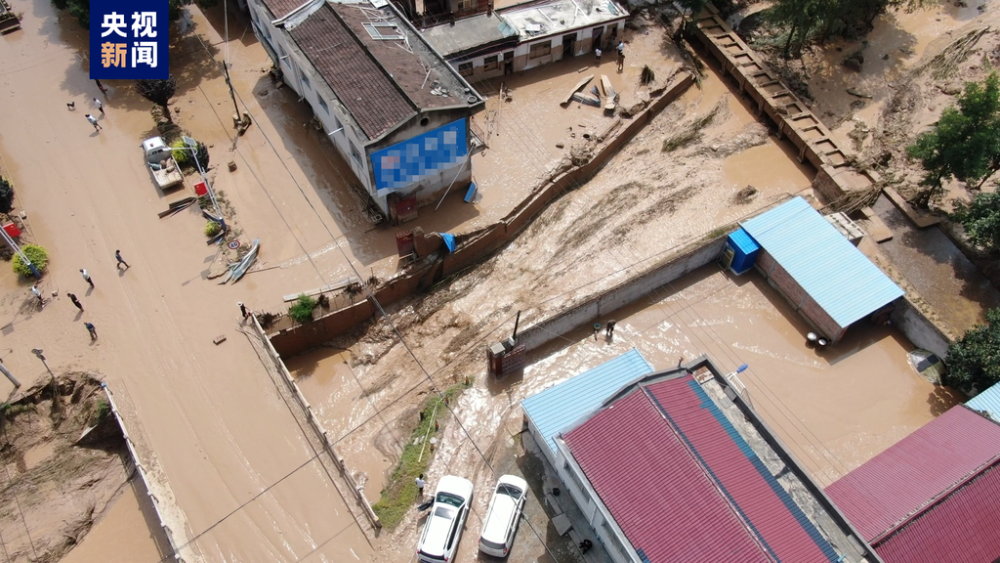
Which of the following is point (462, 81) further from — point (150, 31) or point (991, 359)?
point (991, 359)

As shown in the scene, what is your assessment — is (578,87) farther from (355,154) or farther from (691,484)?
(691,484)

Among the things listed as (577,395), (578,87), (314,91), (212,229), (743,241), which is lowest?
(212,229)

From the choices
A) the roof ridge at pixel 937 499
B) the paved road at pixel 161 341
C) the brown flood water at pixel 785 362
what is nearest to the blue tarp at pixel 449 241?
the brown flood water at pixel 785 362

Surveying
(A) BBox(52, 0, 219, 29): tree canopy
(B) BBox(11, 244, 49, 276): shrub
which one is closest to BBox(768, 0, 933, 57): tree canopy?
(A) BBox(52, 0, 219, 29): tree canopy

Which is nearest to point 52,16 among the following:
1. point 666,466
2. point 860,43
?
point 666,466

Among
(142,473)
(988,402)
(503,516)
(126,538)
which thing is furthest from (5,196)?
(988,402)
